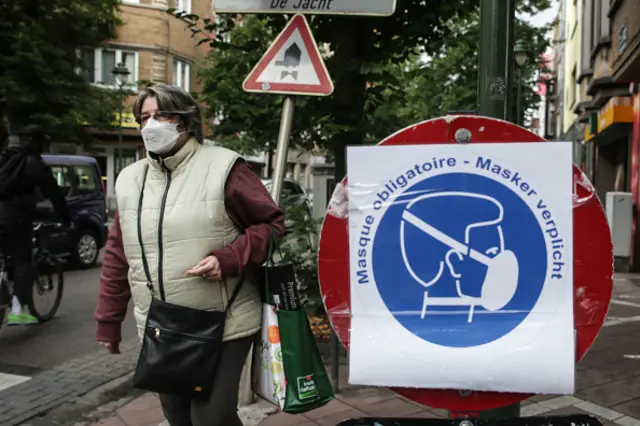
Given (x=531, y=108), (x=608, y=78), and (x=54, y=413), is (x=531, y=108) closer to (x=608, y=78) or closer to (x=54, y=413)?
Answer: (x=608, y=78)

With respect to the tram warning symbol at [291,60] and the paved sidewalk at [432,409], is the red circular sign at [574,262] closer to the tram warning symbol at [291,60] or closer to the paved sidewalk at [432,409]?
the paved sidewalk at [432,409]

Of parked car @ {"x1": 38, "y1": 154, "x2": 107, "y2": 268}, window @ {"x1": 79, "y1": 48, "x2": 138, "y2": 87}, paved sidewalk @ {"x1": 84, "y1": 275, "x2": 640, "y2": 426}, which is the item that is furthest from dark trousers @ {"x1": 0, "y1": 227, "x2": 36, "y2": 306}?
window @ {"x1": 79, "y1": 48, "x2": 138, "y2": 87}

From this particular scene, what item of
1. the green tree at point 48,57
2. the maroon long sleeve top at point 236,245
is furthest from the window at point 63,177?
the maroon long sleeve top at point 236,245

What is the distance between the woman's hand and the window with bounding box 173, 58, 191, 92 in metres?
28.9

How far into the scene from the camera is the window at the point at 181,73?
30.4 meters

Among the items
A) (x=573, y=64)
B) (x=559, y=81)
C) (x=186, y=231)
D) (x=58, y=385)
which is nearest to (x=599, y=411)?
(x=186, y=231)

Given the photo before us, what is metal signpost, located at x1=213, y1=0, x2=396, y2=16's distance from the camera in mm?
3982

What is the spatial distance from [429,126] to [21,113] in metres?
15.1

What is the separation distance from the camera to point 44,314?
23.1ft

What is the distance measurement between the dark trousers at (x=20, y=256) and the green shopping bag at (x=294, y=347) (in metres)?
4.55

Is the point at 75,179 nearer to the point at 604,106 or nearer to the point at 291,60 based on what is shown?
the point at 291,60

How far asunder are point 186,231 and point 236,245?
0.63 feet

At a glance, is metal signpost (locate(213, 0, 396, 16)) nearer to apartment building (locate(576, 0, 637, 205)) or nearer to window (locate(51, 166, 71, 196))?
window (locate(51, 166, 71, 196))

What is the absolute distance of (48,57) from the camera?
14.5m
